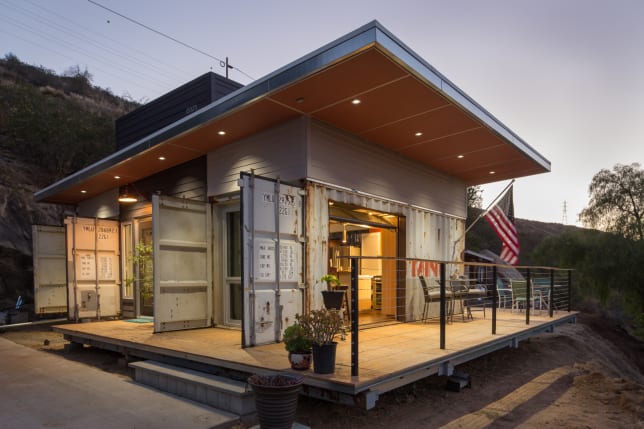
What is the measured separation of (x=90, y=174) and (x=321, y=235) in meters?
5.50

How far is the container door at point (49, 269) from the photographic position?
9.58m

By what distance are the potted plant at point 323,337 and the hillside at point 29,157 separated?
40.3 feet

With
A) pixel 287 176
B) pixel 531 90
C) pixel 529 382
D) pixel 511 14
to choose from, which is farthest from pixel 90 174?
pixel 531 90

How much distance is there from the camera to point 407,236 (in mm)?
7730

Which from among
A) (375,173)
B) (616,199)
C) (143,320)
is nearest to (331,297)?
(375,173)

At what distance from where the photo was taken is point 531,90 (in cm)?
1210

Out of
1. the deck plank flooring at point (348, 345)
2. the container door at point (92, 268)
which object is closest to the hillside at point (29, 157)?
the container door at point (92, 268)

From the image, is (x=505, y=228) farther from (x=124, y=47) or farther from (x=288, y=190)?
(x=124, y=47)

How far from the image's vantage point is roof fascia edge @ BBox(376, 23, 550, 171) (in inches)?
157

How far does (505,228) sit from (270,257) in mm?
6038

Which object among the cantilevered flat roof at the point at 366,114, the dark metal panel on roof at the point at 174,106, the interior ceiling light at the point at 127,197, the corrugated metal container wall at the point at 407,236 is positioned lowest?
the corrugated metal container wall at the point at 407,236

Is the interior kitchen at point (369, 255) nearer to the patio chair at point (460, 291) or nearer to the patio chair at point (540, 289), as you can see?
the patio chair at point (460, 291)

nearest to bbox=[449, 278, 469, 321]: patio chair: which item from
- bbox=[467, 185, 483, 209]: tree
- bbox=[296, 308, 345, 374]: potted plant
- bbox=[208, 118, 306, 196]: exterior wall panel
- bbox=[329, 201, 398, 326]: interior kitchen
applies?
bbox=[329, 201, 398, 326]: interior kitchen

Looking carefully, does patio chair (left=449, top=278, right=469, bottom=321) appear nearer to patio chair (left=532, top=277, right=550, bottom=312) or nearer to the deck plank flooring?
the deck plank flooring
